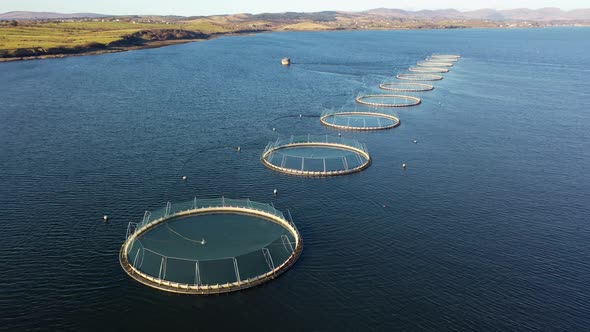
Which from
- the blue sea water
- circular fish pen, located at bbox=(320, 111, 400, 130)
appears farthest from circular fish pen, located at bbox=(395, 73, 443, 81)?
circular fish pen, located at bbox=(320, 111, 400, 130)

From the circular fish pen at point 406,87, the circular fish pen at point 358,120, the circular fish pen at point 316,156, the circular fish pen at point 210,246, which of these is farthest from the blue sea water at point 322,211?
the circular fish pen at point 406,87

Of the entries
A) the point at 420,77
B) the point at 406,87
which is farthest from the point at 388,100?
the point at 420,77

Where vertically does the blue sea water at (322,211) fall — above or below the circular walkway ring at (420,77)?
below

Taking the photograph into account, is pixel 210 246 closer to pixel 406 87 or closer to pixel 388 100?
pixel 388 100

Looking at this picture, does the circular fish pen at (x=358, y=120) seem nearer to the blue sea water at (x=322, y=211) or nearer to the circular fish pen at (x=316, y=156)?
the blue sea water at (x=322, y=211)

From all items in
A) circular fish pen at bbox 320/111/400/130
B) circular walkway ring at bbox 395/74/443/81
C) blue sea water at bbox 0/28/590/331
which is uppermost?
circular walkway ring at bbox 395/74/443/81

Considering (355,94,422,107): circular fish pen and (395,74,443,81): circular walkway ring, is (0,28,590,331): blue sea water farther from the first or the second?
(395,74,443,81): circular walkway ring
